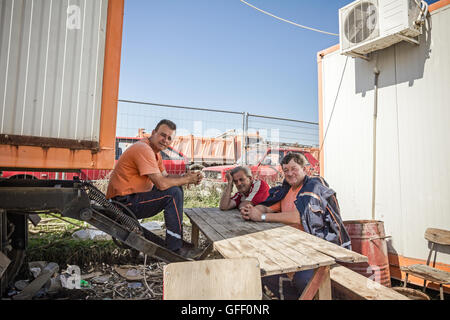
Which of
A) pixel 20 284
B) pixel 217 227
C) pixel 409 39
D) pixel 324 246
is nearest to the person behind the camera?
pixel 324 246

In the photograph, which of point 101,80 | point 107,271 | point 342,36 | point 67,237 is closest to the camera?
point 101,80

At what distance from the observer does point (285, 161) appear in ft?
9.13

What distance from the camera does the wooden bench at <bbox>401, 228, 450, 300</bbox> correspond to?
2510 millimetres

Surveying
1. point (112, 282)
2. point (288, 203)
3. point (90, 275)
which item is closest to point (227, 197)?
point (288, 203)

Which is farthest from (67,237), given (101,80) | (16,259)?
(101,80)

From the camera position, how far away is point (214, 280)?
129 cm

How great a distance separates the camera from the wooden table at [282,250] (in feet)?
4.75

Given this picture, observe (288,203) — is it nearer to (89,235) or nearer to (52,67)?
(52,67)

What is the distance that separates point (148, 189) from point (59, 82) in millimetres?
1449

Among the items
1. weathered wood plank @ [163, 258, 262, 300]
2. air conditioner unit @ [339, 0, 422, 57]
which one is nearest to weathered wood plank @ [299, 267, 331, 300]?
weathered wood plank @ [163, 258, 262, 300]

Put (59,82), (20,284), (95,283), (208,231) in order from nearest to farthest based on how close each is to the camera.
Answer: (59,82) → (208,231) → (20,284) → (95,283)

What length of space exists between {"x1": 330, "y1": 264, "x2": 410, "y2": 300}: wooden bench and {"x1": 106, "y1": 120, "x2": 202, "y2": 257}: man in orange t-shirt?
4.63ft

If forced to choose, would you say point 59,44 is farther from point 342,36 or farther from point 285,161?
point 342,36
